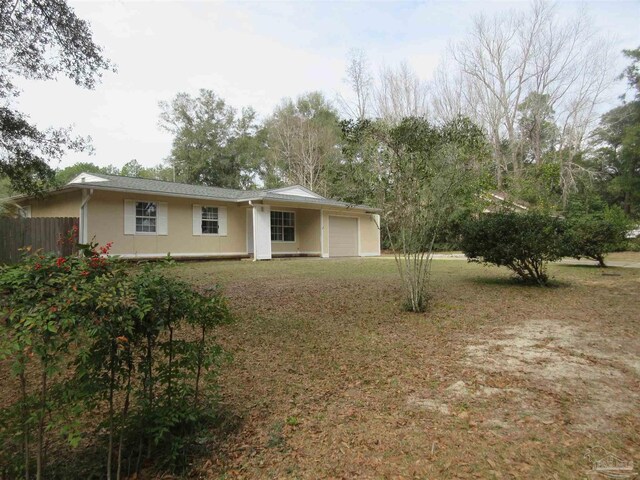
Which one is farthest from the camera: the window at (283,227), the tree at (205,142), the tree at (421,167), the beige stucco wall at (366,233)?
the tree at (205,142)

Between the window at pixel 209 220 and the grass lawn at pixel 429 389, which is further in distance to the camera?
the window at pixel 209 220

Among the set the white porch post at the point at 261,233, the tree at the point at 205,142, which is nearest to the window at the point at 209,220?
the white porch post at the point at 261,233

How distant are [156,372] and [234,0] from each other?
9.42 m

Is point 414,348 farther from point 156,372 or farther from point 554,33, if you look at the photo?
point 554,33

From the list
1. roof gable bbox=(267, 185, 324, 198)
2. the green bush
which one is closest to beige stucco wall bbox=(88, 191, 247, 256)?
roof gable bbox=(267, 185, 324, 198)

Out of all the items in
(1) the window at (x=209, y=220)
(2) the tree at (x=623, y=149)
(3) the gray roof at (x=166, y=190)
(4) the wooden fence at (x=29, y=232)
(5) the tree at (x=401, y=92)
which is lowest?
(4) the wooden fence at (x=29, y=232)

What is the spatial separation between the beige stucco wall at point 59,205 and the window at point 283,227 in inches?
303

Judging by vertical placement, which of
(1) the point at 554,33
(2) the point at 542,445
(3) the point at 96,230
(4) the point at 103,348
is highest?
(1) the point at 554,33

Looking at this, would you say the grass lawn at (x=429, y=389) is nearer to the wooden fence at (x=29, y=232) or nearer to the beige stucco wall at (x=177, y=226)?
the beige stucco wall at (x=177, y=226)

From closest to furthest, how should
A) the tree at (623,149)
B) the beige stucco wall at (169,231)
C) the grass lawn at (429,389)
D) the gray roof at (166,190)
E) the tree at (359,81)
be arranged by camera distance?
the grass lawn at (429,389)
the gray roof at (166,190)
the beige stucco wall at (169,231)
the tree at (623,149)
the tree at (359,81)

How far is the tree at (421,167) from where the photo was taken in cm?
557

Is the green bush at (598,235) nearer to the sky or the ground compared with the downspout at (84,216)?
nearer to the ground

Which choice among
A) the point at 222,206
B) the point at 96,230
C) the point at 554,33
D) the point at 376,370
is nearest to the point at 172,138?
the point at 222,206

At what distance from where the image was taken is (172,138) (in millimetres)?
33219
